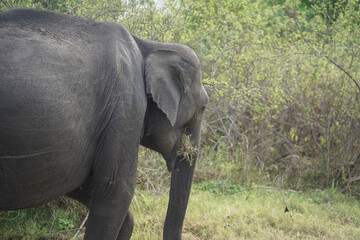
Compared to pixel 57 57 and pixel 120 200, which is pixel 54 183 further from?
pixel 57 57

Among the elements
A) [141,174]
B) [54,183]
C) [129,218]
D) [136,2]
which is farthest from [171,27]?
[54,183]

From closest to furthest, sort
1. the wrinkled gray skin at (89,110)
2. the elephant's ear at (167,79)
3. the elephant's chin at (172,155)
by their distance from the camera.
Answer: the wrinkled gray skin at (89,110), the elephant's ear at (167,79), the elephant's chin at (172,155)

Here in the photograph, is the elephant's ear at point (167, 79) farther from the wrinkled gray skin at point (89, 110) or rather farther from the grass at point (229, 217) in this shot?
the grass at point (229, 217)

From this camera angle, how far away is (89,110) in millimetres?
2885

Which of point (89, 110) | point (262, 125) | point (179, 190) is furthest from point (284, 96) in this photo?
point (89, 110)

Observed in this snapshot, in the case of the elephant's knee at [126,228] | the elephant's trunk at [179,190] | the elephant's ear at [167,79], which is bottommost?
the elephant's knee at [126,228]

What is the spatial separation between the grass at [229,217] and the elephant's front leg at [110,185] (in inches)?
59.7

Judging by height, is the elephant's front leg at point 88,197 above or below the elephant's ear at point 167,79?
below

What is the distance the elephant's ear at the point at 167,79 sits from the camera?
325cm

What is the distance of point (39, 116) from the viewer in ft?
8.30

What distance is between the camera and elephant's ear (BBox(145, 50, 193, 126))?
3.25 metres

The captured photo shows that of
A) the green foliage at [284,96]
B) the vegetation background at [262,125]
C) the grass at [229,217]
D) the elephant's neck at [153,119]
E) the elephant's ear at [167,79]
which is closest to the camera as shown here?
the elephant's ear at [167,79]

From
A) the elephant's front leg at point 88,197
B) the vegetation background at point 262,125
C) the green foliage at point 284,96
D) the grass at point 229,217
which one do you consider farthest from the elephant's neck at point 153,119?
the green foliage at point 284,96

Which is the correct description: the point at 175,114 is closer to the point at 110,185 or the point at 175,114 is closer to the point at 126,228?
the point at 110,185
